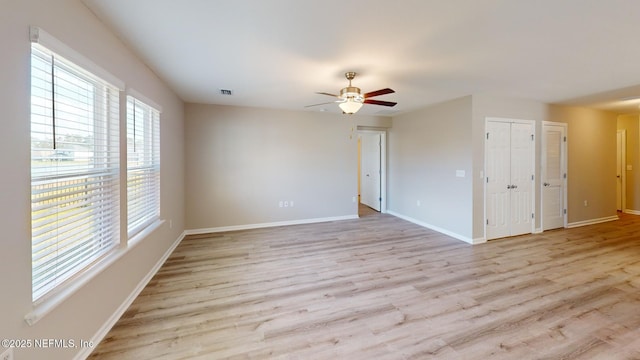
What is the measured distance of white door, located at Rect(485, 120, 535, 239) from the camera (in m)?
4.51

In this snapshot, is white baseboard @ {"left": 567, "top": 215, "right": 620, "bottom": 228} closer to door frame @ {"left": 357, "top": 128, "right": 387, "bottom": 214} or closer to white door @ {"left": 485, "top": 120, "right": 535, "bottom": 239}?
white door @ {"left": 485, "top": 120, "right": 535, "bottom": 239}

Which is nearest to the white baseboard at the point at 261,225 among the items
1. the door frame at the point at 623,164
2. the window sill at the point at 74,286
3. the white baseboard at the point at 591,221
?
the window sill at the point at 74,286

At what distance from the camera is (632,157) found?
6.46 metres

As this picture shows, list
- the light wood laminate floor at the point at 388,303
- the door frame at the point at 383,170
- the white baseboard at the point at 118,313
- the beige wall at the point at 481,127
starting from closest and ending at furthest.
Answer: the white baseboard at the point at 118,313 → the light wood laminate floor at the point at 388,303 → the beige wall at the point at 481,127 → the door frame at the point at 383,170

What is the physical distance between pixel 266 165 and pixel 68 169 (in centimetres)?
377

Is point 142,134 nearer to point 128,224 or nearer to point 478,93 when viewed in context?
point 128,224

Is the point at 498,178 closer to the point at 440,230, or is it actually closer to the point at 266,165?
the point at 440,230

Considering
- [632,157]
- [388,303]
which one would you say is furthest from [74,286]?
[632,157]

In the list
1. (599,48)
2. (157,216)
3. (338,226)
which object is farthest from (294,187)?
(599,48)

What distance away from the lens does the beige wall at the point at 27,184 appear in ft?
4.08

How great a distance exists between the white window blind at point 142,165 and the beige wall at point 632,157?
1065 centimetres

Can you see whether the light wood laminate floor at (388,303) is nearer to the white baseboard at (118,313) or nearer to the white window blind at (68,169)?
the white baseboard at (118,313)

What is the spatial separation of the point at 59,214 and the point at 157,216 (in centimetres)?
189

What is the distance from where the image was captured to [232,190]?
5.24 metres
